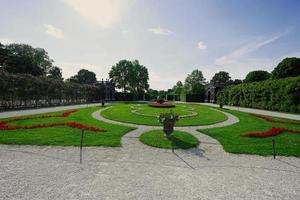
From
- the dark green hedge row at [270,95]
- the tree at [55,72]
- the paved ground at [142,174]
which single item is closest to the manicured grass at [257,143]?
the paved ground at [142,174]

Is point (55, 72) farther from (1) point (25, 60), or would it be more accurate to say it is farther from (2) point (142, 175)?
(2) point (142, 175)

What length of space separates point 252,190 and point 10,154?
24.3 ft

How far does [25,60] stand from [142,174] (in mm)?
51204

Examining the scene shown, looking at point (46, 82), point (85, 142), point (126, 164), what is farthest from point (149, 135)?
point (46, 82)

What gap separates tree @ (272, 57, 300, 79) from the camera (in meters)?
36.7

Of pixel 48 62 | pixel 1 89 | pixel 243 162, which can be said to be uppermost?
pixel 48 62

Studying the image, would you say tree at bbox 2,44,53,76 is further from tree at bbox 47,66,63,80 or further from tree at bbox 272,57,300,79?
tree at bbox 272,57,300,79

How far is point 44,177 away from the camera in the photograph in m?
4.53

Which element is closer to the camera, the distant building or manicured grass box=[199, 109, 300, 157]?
manicured grass box=[199, 109, 300, 157]

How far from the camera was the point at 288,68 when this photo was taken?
37156 mm

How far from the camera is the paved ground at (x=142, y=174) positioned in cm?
388

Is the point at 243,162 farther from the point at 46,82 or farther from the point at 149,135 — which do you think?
the point at 46,82

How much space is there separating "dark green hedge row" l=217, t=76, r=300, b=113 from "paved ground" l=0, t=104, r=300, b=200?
1845 cm

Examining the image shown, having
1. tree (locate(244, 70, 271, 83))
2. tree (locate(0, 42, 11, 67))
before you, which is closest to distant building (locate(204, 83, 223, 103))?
tree (locate(244, 70, 271, 83))
